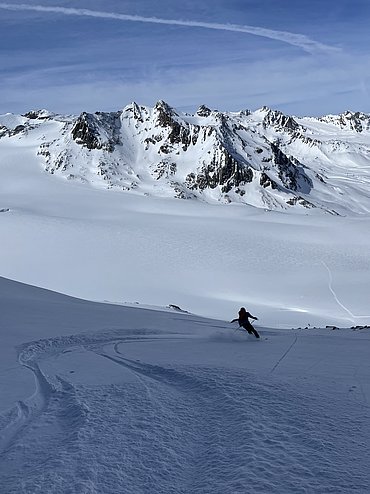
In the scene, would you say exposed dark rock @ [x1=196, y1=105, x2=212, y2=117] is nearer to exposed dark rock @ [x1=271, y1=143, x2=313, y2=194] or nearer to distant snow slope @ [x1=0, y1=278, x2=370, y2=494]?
exposed dark rock @ [x1=271, y1=143, x2=313, y2=194]

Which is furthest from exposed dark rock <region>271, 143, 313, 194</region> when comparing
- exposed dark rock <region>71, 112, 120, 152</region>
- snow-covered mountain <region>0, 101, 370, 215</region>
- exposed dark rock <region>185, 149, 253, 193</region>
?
exposed dark rock <region>71, 112, 120, 152</region>

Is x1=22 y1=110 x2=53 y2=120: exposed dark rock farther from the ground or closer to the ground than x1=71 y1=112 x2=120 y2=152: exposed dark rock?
farther from the ground

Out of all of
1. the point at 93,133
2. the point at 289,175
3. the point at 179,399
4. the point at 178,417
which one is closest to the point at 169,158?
the point at 93,133

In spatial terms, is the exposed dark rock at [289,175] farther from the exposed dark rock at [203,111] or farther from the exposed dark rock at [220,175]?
the exposed dark rock at [203,111]

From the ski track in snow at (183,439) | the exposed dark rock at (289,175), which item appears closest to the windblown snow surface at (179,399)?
the ski track in snow at (183,439)

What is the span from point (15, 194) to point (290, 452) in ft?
273

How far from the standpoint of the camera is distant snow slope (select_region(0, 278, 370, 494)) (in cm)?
433

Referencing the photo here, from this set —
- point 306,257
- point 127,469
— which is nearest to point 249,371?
point 127,469

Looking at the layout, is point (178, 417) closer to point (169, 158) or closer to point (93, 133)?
point (93, 133)

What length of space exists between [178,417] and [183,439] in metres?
0.67

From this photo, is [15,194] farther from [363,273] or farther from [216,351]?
[216,351]

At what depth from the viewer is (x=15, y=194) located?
269 ft

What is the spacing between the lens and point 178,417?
5883 millimetres

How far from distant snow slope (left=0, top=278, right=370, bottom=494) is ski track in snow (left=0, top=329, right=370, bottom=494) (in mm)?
14
